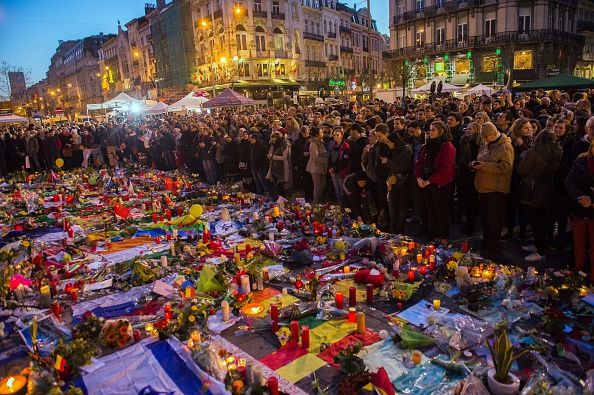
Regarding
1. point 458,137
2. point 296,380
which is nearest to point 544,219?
point 458,137

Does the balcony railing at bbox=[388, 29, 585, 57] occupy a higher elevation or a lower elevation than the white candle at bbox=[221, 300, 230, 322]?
higher

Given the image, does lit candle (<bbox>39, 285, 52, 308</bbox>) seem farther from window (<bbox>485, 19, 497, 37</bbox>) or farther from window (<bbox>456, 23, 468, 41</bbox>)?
window (<bbox>456, 23, 468, 41</bbox>)

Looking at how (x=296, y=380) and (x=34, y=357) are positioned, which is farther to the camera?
→ (x=34, y=357)

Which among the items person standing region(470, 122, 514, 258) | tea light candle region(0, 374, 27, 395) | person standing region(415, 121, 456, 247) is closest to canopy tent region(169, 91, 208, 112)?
person standing region(415, 121, 456, 247)

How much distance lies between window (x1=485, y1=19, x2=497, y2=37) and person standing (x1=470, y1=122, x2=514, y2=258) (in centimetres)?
3565

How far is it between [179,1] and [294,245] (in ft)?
148

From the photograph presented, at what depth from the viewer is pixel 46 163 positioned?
16734mm

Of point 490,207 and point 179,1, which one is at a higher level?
point 179,1

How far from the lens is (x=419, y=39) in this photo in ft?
135

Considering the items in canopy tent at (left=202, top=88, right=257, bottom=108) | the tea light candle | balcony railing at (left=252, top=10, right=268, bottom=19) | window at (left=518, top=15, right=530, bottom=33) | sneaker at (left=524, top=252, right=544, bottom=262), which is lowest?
sneaker at (left=524, top=252, right=544, bottom=262)

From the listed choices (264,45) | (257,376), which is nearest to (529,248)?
(257,376)

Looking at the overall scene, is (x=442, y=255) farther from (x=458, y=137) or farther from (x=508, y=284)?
(x=458, y=137)

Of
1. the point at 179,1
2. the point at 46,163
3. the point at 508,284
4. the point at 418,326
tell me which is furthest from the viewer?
the point at 179,1

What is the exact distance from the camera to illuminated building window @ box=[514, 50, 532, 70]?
117ft
